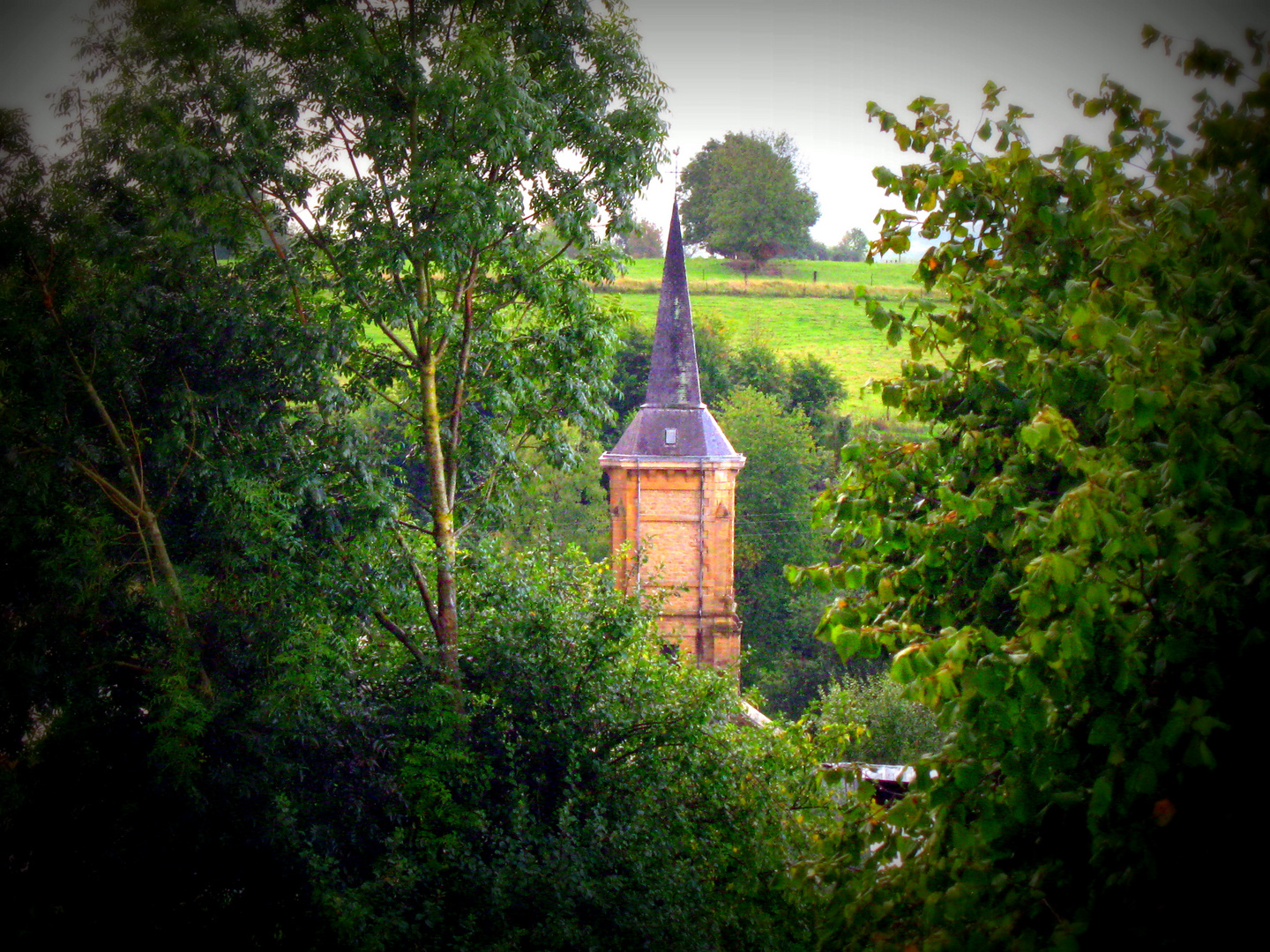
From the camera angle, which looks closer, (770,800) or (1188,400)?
(1188,400)

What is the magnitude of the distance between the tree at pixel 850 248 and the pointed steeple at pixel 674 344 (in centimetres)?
4170

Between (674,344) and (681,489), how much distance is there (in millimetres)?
3948

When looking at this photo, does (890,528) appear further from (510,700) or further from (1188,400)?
(510,700)

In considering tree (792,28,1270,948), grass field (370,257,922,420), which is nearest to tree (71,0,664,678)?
tree (792,28,1270,948)

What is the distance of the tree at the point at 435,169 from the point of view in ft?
27.4

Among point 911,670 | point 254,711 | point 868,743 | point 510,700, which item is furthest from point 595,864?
point 868,743

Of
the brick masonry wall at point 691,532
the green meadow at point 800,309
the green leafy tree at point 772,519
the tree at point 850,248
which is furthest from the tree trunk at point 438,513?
the tree at point 850,248

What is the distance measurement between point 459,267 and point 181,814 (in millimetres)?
5965

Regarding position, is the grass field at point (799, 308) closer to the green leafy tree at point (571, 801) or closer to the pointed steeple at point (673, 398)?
the pointed steeple at point (673, 398)

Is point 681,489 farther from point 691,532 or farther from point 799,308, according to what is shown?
point 799,308

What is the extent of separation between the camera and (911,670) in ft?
11.0

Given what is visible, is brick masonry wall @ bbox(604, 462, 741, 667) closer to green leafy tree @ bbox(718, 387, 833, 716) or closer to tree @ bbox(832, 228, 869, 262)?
green leafy tree @ bbox(718, 387, 833, 716)

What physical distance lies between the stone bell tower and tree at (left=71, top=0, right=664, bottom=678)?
13312mm

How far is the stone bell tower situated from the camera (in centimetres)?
2470
